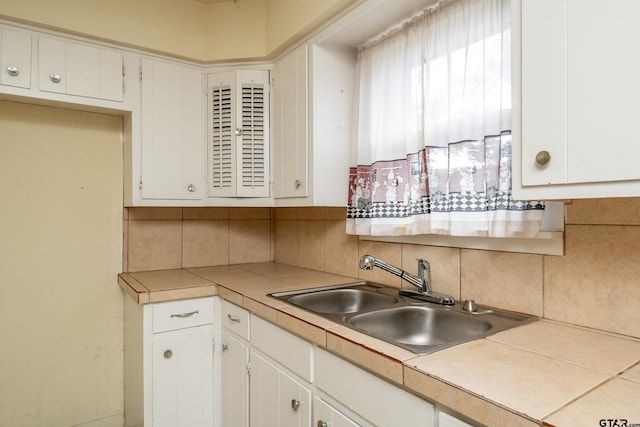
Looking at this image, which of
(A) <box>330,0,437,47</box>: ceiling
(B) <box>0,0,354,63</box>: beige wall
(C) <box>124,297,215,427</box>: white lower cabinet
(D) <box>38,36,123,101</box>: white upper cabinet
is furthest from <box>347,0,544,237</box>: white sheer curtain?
(D) <box>38,36,123,101</box>: white upper cabinet

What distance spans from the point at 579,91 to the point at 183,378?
186 cm

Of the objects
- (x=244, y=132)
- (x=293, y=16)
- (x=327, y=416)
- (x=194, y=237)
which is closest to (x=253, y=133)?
(x=244, y=132)

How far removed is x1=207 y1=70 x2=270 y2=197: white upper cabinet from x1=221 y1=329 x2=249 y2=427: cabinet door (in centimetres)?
80

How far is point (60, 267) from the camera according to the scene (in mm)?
1997

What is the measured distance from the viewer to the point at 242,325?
1.62m

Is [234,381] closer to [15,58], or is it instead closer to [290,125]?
[290,125]

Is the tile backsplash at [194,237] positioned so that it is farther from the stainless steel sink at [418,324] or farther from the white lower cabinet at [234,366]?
the stainless steel sink at [418,324]

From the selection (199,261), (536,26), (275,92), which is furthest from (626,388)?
(199,261)

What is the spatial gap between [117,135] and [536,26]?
2.12 meters

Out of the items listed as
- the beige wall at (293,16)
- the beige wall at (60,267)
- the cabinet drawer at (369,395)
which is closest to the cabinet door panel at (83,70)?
the beige wall at (60,267)

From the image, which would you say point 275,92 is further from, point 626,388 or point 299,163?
point 626,388

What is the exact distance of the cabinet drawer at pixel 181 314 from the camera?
1.73 meters

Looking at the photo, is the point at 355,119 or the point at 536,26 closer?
the point at 536,26

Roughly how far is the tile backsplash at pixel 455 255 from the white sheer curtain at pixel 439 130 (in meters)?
0.12
